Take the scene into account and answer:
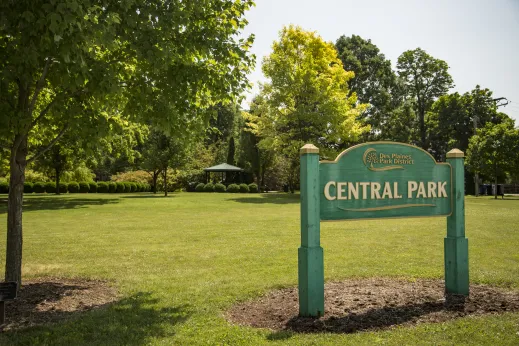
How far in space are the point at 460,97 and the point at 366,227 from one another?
43003 mm

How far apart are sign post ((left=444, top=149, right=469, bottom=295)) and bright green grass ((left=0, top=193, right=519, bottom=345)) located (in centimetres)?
95

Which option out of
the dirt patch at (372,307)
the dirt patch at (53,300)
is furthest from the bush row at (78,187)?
the dirt patch at (372,307)

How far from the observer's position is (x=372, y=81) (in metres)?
52.1

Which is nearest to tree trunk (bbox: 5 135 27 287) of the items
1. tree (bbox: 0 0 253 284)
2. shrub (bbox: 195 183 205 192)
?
tree (bbox: 0 0 253 284)

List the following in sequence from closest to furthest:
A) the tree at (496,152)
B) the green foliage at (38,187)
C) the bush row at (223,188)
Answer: the tree at (496,152) → the green foliage at (38,187) → the bush row at (223,188)

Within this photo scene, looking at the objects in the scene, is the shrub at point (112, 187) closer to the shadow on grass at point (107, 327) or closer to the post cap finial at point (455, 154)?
the shadow on grass at point (107, 327)

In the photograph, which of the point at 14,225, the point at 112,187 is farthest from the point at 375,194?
the point at 112,187

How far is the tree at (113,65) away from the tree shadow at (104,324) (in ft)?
4.44

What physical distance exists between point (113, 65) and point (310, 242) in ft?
11.8

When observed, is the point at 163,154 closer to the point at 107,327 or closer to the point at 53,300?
the point at 53,300

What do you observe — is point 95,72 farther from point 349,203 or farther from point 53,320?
point 349,203

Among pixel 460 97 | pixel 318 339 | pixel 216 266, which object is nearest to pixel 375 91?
pixel 460 97

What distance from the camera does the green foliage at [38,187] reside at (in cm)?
3899

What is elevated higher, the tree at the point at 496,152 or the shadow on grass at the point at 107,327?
the tree at the point at 496,152
